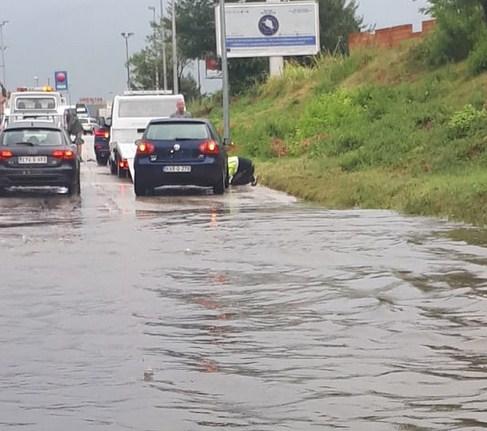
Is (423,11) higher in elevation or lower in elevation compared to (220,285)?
higher

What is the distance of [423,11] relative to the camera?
1503 inches

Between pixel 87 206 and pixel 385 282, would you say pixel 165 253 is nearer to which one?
pixel 385 282

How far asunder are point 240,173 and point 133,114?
763 cm

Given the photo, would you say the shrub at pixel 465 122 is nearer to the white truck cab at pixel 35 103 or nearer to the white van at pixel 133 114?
the white van at pixel 133 114

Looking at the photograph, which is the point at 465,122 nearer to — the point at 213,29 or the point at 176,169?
the point at 176,169

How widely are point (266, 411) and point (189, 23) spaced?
65.2 metres

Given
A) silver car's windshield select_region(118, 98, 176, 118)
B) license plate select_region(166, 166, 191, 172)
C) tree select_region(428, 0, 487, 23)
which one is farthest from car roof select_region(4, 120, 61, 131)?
tree select_region(428, 0, 487, 23)

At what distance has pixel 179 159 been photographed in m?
23.7

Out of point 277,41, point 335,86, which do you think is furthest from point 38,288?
point 277,41

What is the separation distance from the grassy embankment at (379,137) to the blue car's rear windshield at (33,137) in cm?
460

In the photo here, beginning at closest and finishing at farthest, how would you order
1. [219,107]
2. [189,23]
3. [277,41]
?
1. [277,41]
2. [219,107]
3. [189,23]

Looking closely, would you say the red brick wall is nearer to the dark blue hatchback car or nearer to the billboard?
the billboard

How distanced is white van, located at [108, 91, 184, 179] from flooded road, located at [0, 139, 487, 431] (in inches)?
628

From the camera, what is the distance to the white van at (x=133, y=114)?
33062mm
